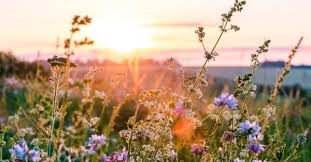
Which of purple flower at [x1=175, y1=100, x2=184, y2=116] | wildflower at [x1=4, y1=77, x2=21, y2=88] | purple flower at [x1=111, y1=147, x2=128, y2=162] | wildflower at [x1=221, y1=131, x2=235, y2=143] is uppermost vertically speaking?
purple flower at [x1=175, y1=100, x2=184, y2=116]

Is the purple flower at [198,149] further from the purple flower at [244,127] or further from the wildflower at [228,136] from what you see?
the purple flower at [244,127]

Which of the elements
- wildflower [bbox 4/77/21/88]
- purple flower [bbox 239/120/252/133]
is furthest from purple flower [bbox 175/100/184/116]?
wildflower [bbox 4/77/21/88]

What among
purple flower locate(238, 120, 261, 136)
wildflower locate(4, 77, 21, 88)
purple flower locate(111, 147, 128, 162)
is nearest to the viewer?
purple flower locate(238, 120, 261, 136)

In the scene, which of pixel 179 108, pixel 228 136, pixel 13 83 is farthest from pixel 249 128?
pixel 13 83

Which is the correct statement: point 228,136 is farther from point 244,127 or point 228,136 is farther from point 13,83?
point 13,83

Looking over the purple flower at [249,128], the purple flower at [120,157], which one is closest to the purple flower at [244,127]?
the purple flower at [249,128]

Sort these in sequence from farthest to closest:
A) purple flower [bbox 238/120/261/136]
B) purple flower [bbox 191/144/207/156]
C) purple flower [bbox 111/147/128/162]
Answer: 1. purple flower [bbox 191/144/207/156]
2. purple flower [bbox 111/147/128/162]
3. purple flower [bbox 238/120/261/136]

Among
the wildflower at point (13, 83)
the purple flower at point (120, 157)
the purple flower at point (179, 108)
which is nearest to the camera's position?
the purple flower at point (120, 157)

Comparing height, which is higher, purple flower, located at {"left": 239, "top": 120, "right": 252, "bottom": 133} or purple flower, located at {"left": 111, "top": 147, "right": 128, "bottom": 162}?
purple flower, located at {"left": 239, "top": 120, "right": 252, "bottom": 133}

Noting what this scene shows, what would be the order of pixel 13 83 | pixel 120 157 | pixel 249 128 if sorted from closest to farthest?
pixel 249 128 < pixel 120 157 < pixel 13 83

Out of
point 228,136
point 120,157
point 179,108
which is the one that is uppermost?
point 179,108

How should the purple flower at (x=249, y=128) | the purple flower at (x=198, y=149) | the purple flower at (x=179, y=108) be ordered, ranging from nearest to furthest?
the purple flower at (x=249, y=128) → the purple flower at (x=179, y=108) → the purple flower at (x=198, y=149)

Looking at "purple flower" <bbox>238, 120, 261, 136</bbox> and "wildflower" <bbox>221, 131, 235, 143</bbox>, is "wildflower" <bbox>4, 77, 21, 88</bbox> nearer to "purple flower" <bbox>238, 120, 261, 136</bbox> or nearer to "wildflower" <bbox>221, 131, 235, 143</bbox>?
"wildflower" <bbox>221, 131, 235, 143</bbox>

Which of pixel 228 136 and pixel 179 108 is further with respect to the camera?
pixel 179 108
